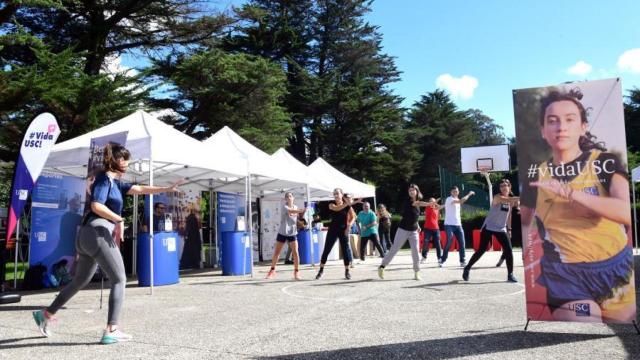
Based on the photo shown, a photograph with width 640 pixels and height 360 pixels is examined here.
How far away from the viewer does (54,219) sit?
11.5m

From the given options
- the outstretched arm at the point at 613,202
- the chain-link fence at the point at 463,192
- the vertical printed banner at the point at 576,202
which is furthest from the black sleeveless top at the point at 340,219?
the chain-link fence at the point at 463,192

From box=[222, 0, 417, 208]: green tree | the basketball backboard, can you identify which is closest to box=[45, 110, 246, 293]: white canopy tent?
the basketball backboard

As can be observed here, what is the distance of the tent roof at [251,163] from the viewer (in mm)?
12828

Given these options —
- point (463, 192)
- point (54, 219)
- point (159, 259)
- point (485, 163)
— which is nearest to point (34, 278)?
point (54, 219)

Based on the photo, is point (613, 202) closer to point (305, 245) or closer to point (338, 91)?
point (305, 245)

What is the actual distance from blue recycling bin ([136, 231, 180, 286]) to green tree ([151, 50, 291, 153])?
13724 mm

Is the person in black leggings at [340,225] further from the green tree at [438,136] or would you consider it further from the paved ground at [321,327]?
the green tree at [438,136]

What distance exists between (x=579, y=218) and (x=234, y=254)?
8971 mm

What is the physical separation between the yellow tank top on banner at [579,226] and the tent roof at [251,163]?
25.7ft

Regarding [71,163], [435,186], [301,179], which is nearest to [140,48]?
[301,179]

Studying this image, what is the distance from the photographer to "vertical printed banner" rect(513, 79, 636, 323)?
5.06 metres

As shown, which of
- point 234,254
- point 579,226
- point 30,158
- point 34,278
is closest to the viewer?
point 579,226

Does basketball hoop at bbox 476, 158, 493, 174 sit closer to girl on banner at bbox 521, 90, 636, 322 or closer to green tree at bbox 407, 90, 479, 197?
green tree at bbox 407, 90, 479, 197

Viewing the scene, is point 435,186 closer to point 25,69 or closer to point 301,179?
point 301,179
